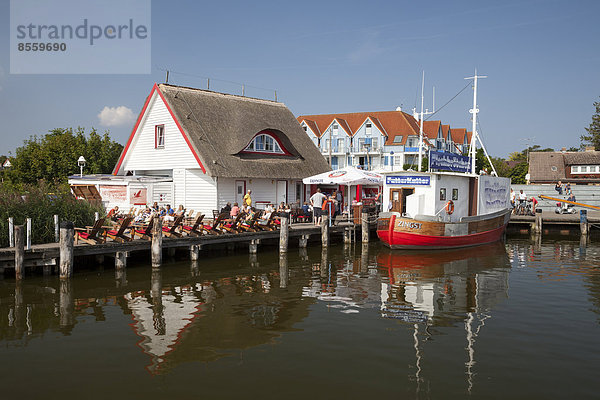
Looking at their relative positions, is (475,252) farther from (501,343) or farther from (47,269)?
(47,269)

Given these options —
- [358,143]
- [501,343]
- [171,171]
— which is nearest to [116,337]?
[501,343]

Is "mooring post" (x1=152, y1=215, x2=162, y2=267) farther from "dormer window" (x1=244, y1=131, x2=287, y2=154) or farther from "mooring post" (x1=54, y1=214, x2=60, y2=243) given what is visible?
"dormer window" (x1=244, y1=131, x2=287, y2=154)

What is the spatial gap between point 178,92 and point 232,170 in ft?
19.7

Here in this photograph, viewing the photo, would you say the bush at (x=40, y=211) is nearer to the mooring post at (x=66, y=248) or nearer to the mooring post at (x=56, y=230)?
the mooring post at (x=56, y=230)

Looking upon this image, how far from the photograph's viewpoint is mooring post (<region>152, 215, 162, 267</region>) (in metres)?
16.7

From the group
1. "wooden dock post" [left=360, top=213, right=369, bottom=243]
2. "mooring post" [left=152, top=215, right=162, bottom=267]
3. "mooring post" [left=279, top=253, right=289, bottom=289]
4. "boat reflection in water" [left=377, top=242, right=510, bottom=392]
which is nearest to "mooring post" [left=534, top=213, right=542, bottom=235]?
"boat reflection in water" [left=377, top=242, right=510, bottom=392]

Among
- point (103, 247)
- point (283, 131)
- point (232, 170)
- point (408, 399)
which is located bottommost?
point (408, 399)

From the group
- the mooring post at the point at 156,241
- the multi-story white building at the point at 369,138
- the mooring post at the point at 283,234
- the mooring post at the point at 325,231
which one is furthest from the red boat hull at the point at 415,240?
the multi-story white building at the point at 369,138

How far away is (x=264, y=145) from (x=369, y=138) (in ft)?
133

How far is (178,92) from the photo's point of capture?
27.1 m

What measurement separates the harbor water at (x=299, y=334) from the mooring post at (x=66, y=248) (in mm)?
344

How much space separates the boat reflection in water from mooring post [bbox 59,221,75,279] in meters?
9.11

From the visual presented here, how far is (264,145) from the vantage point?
2792cm

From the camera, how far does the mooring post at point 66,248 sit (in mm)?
14250
